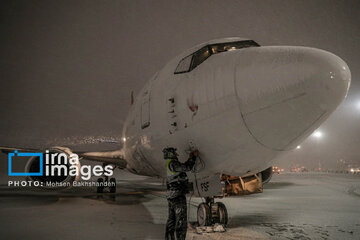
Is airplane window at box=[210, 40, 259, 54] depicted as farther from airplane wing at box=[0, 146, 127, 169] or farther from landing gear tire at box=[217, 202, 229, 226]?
airplane wing at box=[0, 146, 127, 169]

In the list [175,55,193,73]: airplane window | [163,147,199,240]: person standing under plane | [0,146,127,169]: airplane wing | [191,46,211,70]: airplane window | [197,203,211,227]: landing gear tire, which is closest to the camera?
[163,147,199,240]: person standing under plane

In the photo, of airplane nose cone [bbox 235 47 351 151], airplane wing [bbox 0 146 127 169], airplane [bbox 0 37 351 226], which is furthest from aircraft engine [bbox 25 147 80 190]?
airplane nose cone [bbox 235 47 351 151]

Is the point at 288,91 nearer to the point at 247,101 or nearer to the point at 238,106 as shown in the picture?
the point at 247,101

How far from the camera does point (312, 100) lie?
3225mm

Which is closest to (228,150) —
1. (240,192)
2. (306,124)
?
(306,124)

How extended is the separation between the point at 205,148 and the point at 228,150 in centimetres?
41

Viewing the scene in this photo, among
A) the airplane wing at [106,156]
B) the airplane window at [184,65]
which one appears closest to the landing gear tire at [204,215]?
the airplane window at [184,65]

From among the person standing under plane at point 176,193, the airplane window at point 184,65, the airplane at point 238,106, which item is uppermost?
the airplane window at point 184,65

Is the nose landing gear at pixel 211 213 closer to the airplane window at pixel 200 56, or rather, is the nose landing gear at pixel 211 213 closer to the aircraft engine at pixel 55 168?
the airplane window at pixel 200 56

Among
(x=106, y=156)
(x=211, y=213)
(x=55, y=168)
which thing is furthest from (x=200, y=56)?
(x=106, y=156)

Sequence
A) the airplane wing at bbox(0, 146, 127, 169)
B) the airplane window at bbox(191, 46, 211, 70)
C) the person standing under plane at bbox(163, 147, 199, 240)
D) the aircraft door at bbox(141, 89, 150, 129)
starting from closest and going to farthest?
the person standing under plane at bbox(163, 147, 199, 240), the airplane window at bbox(191, 46, 211, 70), the aircraft door at bbox(141, 89, 150, 129), the airplane wing at bbox(0, 146, 127, 169)

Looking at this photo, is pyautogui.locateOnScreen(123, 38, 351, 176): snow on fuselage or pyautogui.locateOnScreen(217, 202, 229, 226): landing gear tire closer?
pyautogui.locateOnScreen(123, 38, 351, 176): snow on fuselage

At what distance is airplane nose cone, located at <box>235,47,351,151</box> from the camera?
3203 mm

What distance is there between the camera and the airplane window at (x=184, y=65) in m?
5.16
